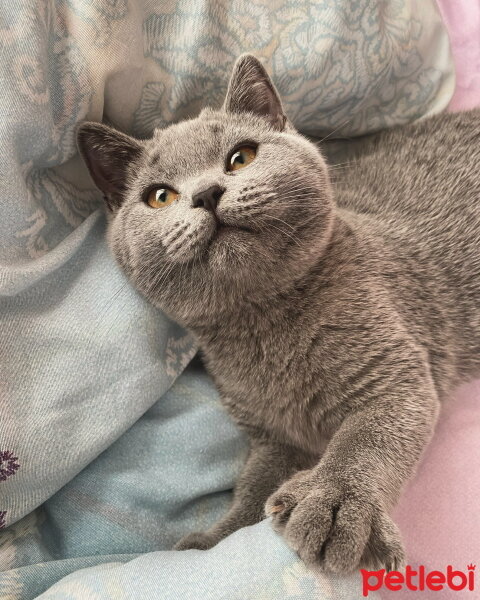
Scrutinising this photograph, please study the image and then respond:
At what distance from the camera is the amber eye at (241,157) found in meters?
0.92

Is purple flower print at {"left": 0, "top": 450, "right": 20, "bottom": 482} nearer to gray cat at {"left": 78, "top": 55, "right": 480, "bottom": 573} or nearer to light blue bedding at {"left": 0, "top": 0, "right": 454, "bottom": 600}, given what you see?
light blue bedding at {"left": 0, "top": 0, "right": 454, "bottom": 600}

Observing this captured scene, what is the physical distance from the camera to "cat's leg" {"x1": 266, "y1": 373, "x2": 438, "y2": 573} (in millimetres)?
712

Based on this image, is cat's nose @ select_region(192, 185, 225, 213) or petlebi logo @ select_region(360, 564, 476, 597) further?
petlebi logo @ select_region(360, 564, 476, 597)

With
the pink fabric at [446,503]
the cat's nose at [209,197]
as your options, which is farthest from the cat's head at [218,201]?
the pink fabric at [446,503]

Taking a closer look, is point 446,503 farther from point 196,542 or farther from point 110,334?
point 110,334

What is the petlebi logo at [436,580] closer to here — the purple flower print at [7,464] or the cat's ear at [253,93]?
the purple flower print at [7,464]

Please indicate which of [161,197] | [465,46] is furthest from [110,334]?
[465,46]

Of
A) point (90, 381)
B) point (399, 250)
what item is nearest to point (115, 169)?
point (90, 381)

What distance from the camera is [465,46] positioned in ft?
4.96

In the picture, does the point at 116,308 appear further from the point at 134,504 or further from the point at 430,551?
the point at 430,551

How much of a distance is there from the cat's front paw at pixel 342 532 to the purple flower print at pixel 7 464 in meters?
0.49

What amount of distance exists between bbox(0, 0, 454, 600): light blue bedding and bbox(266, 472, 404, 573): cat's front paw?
0.21ft

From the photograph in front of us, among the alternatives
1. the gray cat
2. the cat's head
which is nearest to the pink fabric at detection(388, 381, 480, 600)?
the gray cat

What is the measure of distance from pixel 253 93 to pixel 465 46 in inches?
34.4
